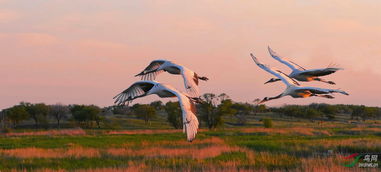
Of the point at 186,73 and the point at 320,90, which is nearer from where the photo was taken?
the point at 320,90

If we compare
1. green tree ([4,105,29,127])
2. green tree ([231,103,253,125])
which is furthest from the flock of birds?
green tree ([231,103,253,125])

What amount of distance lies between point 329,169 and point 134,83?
13.0 meters

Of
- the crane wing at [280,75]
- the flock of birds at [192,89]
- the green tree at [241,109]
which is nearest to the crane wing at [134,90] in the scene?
the flock of birds at [192,89]

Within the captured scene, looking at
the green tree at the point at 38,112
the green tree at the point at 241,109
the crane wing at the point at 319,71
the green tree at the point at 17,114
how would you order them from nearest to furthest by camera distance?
the crane wing at the point at 319,71, the green tree at the point at 17,114, the green tree at the point at 38,112, the green tree at the point at 241,109

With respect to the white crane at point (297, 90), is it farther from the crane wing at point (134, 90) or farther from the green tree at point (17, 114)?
the green tree at point (17, 114)

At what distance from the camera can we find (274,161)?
20078 millimetres

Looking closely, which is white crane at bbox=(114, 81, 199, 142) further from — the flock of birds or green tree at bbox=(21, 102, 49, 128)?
green tree at bbox=(21, 102, 49, 128)

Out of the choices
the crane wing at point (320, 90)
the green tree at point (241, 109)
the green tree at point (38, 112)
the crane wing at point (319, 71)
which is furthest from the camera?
the green tree at point (241, 109)

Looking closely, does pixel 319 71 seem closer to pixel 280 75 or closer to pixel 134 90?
pixel 280 75

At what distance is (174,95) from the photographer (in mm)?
4895

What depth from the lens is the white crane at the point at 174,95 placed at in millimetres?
3997

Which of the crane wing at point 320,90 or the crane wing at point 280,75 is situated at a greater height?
the crane wing at point 280,75

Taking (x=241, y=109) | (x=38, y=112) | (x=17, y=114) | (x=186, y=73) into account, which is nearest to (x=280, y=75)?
(x=186, y=73)

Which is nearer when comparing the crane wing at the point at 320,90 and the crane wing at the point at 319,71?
the crane wing at the point at 320,90
